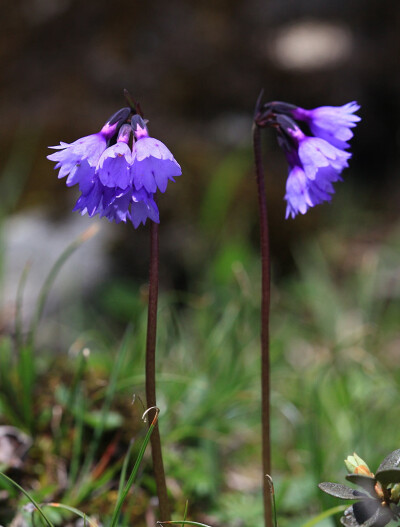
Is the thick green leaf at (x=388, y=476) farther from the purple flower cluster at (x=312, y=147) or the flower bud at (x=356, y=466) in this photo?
the purple flower cluster at (x=312, y=147)

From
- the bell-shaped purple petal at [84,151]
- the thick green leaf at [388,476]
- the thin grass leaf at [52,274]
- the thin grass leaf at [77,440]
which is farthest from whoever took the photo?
the thin grass leaf at [52,274]

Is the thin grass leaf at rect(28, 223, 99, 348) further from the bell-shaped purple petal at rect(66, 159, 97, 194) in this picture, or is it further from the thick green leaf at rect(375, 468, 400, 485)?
the thick green leaf at rect(375, 468, 400, 485)

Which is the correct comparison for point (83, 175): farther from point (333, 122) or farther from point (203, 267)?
point (203, 267)

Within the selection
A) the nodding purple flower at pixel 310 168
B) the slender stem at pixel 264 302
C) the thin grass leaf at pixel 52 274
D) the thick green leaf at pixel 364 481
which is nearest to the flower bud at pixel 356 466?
the thick green leaf at pixel 364 481

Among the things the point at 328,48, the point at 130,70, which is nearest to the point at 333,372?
the point at 130,70

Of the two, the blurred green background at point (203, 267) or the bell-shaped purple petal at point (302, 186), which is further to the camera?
the blurred green background at point (203, 267)

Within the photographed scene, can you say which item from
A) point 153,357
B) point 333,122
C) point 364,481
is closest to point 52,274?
point 153,357

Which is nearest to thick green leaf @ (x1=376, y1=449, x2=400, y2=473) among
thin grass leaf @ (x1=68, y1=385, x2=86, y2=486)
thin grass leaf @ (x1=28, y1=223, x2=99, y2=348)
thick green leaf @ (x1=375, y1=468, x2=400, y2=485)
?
thick green leaf @ (x1=375, y1=468, x2=400, y2=485)

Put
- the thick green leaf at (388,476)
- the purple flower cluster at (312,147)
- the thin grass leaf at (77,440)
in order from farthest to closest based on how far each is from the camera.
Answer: the thin grass leaf at (77,440) < the purple flower cluster at (312,147) < the thick green leaf at (388,476)
